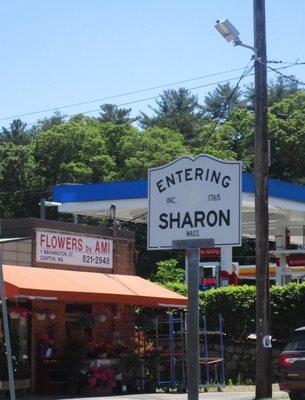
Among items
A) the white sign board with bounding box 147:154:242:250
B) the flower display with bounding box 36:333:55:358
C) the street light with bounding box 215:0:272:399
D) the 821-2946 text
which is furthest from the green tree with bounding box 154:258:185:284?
the white sign board with bounding box 147:154:242:250

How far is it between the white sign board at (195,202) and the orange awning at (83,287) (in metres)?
7.83

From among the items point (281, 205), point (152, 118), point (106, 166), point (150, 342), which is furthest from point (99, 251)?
point (152, 118)

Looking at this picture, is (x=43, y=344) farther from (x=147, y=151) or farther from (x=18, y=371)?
(x=147, y=151)

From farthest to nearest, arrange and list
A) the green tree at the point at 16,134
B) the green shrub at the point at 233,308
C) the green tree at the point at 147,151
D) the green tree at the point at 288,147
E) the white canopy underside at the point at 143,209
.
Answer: the green tree at the point at 16,134 → the green tree at the point at 288,147 → the green tree at the point at 147,151 → the white canopy underside at the point at 143,209 → the green shrub at the point at 233,308

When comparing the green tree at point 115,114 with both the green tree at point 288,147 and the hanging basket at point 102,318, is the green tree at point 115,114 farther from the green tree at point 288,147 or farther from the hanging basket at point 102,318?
the hanging basket at point 102,318

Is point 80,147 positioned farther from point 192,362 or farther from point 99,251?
point 192,362

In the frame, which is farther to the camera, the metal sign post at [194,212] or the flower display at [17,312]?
the flower display at [17,312]

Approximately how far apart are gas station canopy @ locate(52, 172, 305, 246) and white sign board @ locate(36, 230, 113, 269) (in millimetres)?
8480

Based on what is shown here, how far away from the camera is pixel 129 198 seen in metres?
30.3

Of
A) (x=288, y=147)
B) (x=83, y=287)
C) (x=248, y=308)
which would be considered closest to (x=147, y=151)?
(x=288, y=147)

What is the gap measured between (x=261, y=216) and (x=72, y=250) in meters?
5.06

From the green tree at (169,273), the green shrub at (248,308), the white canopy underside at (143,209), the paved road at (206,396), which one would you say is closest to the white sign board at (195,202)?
the paved road at (206,396)

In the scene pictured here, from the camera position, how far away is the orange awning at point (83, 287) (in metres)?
16.5

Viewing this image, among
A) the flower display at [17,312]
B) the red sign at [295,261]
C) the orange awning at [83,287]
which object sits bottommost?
the flower display at [17,312]
